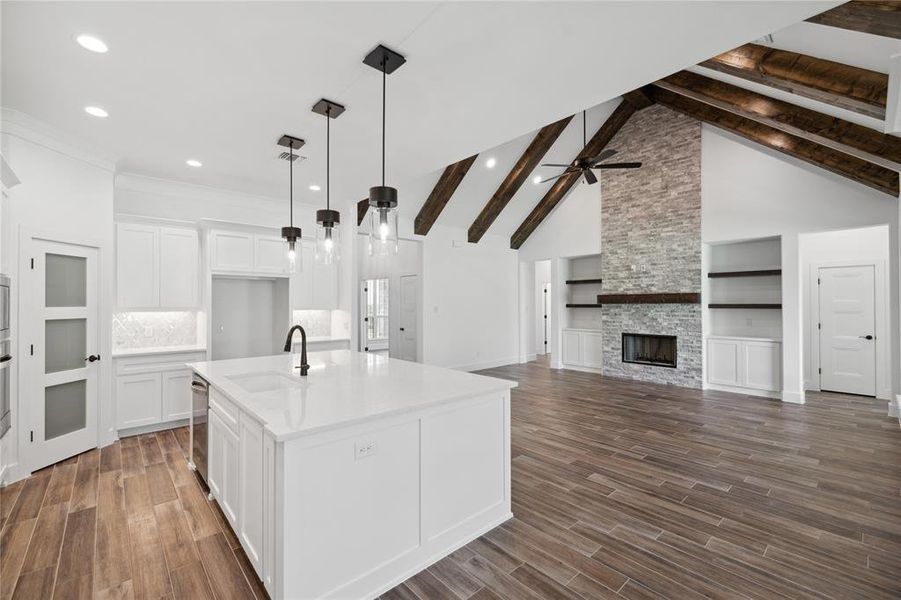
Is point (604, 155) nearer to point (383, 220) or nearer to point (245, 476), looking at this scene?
point (383, 220)

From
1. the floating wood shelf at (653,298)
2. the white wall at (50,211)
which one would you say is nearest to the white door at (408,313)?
the floating wood shelf at (653,298)

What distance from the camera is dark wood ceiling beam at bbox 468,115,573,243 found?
7.06 meters

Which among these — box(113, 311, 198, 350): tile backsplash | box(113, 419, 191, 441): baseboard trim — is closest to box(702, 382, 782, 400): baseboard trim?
box(113, 419, 191, 441): baseboard trim

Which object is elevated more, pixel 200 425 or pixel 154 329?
pixel 154 329

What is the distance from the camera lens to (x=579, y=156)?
8.32 meters

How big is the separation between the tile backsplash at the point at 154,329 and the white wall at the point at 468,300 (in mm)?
3855

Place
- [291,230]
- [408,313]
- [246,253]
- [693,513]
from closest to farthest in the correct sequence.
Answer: [693,513] < [291,230] < [246,253] < [408,313]

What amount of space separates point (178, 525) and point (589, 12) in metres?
3.95

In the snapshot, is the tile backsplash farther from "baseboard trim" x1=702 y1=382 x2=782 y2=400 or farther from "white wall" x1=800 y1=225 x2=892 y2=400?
"white wall" x1=800 y1=225 x2=892 y2=400

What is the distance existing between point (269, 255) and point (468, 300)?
4.21 m

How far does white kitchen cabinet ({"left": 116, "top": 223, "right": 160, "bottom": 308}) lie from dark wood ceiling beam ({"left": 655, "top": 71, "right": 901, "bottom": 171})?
22.8ft

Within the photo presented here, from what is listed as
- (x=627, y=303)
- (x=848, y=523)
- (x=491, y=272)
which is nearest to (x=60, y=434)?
A: (x=848, y=523)

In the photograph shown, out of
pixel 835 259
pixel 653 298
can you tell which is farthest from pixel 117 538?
pixel 835 259

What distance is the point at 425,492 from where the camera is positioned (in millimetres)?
2275
